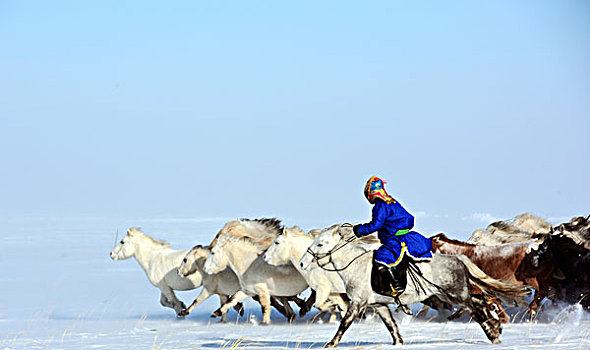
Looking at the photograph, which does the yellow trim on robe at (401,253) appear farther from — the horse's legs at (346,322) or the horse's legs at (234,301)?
the horse's legs at (234,301)

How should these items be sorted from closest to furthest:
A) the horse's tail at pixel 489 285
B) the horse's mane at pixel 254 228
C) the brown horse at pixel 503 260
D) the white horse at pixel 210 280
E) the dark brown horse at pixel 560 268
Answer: the horse's tail at pixel 489 285
the dark brown horse at pixel 560 268
the brown horse at pixel 503 260
the white horse at pixel 210 280
the horse's mane at pixel 254 228

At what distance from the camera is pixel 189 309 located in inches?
651

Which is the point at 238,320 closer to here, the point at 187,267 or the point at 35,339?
the point at 187,267

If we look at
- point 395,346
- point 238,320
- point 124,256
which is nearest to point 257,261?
point 238,320

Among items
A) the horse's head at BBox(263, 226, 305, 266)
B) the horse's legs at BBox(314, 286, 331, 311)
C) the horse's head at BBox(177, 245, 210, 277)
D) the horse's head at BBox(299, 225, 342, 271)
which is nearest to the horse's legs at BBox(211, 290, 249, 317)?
the horse's head at BBox(263, 226, 305, 266)

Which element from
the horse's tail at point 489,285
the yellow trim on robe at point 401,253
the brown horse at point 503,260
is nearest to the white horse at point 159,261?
the brown horse at point 503,260

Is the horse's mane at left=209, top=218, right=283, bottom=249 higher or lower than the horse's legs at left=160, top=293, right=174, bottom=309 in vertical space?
higher

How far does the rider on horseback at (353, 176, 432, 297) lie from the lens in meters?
10.9

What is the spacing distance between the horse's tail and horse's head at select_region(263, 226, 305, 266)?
14.0ft

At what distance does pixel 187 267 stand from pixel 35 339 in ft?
12.7

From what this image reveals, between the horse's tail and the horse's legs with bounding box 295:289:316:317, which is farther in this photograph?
the horse's legs with bounding box 295:289:316:317

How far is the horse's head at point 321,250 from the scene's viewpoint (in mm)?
11633

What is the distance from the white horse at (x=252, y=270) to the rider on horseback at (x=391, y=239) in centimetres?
460

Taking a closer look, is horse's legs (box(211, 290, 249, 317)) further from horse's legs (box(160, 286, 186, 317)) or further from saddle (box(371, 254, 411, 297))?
saddle (box(371, 254, 411, 297))
